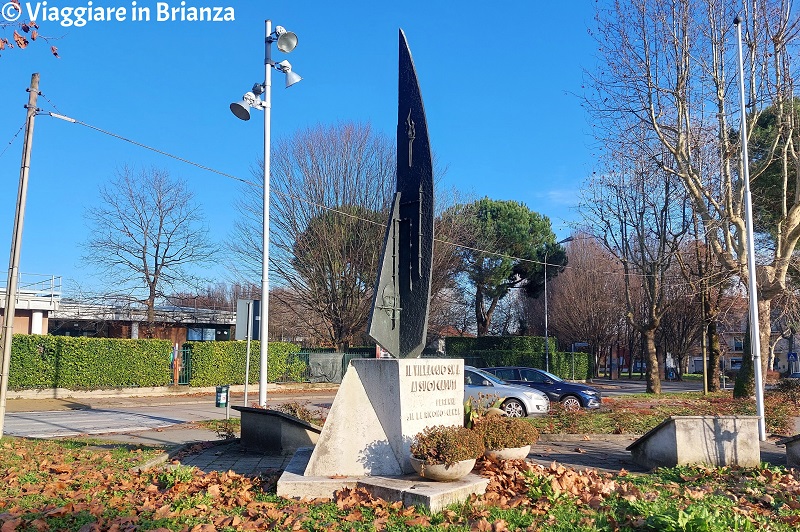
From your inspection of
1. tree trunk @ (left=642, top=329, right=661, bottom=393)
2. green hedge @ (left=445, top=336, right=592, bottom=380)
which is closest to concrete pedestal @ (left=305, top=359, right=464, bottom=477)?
tree trunk @ (left=642, top=329, right=661, bottom=393)

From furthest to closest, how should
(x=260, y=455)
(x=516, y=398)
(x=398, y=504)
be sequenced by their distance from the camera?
(x=516, y=398) < (x=260, y=455) < (x=398, y=504)

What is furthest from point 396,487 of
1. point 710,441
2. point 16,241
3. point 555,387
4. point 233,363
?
point 233,363

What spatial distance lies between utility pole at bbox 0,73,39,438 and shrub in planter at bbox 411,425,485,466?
7.88 m

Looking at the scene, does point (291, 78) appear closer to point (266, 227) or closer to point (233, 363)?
point (266, 227)

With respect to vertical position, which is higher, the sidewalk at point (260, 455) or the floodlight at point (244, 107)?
the floodlight at point (244, 107)

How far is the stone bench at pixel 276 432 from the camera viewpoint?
1070 cm

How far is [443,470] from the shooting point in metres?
6.84

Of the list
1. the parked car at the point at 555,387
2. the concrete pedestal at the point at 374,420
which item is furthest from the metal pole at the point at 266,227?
the parked car at the point at 555,387

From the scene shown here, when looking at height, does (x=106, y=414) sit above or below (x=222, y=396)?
below

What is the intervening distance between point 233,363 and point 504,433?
26.4 metres

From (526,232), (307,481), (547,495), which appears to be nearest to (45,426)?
(307,481)

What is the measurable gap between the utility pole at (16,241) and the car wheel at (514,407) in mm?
11183

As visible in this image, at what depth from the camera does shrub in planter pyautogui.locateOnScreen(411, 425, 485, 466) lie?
680cm

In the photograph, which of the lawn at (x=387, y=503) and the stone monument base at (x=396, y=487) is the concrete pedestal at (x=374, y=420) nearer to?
the stone monument base at (x=396, y=487)
